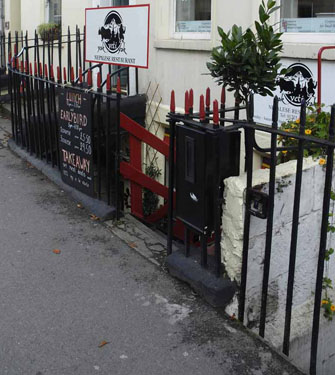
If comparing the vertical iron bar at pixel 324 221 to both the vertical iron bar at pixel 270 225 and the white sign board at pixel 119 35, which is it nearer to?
the vertical iron bar at pixel 270 225

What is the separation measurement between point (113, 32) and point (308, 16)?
2.50 metres

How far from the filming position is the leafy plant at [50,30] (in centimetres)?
1219

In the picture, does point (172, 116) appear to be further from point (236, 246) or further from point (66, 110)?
point (66, 110)

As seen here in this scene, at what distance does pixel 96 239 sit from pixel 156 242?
596mm

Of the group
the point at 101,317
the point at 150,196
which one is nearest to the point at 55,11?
the point at 150,196

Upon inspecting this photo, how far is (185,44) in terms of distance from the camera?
766cm

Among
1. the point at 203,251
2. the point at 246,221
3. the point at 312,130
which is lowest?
the point at 203,251

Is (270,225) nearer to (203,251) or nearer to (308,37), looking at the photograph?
(203,251)

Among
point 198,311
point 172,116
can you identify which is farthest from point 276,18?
point 198,311

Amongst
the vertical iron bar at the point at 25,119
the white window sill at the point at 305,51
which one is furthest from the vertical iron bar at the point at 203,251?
the vertical iron bar at the point at 25,119

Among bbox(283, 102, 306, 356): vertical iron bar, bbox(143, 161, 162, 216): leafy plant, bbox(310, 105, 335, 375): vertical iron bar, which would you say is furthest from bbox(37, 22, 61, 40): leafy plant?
bbox(310, 105, 335, 375): vertical iron bar

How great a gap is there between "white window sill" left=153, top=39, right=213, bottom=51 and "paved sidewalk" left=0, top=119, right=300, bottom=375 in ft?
9.70

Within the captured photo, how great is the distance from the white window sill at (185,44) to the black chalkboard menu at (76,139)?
1.93 meters

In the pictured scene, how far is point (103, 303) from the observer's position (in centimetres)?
425
